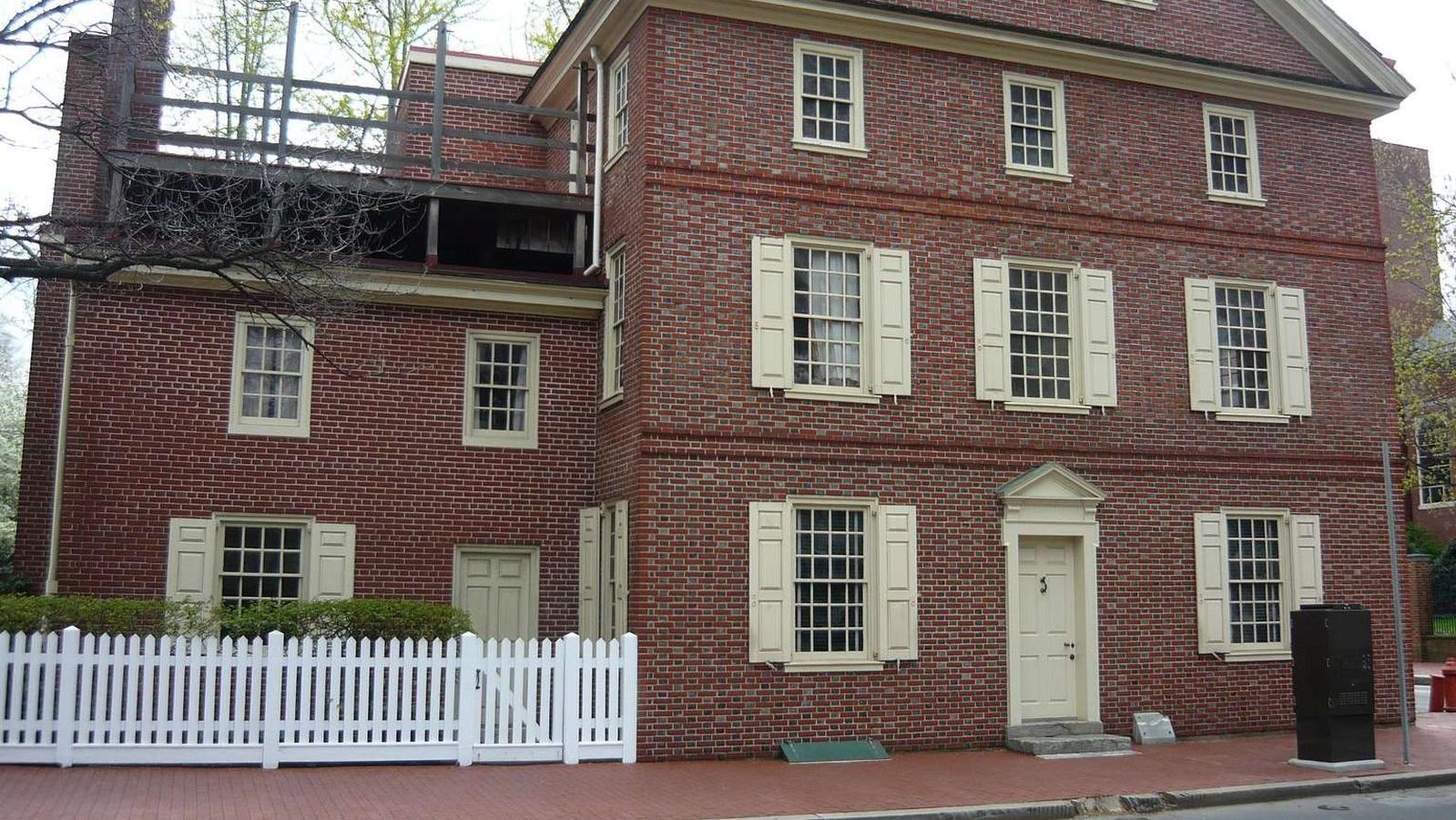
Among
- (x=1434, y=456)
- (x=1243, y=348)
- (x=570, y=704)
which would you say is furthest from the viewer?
(x=1434, y=456)

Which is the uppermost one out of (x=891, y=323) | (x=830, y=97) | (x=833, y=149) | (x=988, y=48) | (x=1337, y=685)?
(x=988, y=48)

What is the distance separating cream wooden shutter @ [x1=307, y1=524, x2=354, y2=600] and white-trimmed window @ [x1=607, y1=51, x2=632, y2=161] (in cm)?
574

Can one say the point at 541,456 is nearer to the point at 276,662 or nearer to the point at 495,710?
the point at 495,710

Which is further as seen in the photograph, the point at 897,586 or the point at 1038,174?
the point at 1038,174

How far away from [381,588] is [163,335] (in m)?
3.95

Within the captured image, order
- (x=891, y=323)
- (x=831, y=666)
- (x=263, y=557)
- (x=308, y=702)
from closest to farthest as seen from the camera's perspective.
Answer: (x=308, y=702), (x=831, y=666), (x=263, y=557), (x=891, y=323)

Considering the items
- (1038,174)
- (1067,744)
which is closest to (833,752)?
(1067,744)

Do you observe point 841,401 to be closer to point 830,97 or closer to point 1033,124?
point 830,97

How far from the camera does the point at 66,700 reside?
39.4 feet

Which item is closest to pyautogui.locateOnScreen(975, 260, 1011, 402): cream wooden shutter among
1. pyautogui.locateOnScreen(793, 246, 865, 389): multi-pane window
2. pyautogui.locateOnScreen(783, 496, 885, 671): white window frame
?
pyautogui.locateOnScreen(793, 246, 865, 389): multi-pane window

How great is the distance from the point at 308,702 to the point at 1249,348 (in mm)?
12587

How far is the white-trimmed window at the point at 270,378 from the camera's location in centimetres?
1542

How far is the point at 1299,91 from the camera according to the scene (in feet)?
58.5

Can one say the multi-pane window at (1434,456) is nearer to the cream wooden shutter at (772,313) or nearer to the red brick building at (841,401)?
the red brick building at (841,401)
